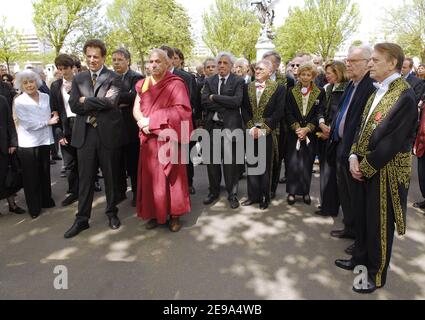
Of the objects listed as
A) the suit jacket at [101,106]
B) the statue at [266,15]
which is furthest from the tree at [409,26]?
the suit jacket at [101,106]

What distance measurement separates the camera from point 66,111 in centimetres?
512

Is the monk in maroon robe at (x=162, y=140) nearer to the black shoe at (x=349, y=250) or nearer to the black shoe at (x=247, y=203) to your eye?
the black shoe at (x=247, y=203)

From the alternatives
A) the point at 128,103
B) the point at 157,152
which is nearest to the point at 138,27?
the point at 128,103

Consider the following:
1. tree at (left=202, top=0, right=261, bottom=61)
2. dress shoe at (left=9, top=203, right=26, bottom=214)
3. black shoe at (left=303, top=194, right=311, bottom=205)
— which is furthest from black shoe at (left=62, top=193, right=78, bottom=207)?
tree at (left=202, top=0, right=261, bottom=61)

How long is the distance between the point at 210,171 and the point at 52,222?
2.30 meters

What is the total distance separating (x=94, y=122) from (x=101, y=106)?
0.24 m

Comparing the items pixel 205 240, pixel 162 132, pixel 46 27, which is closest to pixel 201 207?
pixel 205 240

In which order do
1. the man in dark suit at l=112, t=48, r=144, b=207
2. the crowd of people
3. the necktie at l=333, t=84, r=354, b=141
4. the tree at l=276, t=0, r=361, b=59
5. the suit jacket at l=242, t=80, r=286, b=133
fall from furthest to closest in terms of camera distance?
1. the tree at l=276, t=0, r=361, b=59
2. the man in dark suit at l=112, t=48, r=144, b=207
3. the suit jacket at l=242, t=80, r=286, b=133
4. the necktie at l=333, t=84, r=354, b=141
5. the crowd of people

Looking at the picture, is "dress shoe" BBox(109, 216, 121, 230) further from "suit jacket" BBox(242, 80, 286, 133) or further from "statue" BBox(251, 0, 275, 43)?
"statue" BBox(251, 0, 275, 43)

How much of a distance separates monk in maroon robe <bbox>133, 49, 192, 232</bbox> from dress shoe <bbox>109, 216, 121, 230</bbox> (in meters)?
0.31

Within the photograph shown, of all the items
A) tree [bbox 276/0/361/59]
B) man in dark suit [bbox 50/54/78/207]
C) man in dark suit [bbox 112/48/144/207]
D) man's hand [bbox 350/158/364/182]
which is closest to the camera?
man's hand [bbox 350/158/364/182]

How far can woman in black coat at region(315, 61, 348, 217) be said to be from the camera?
4383mm

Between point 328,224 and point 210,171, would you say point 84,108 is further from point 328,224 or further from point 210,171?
point 328,224
